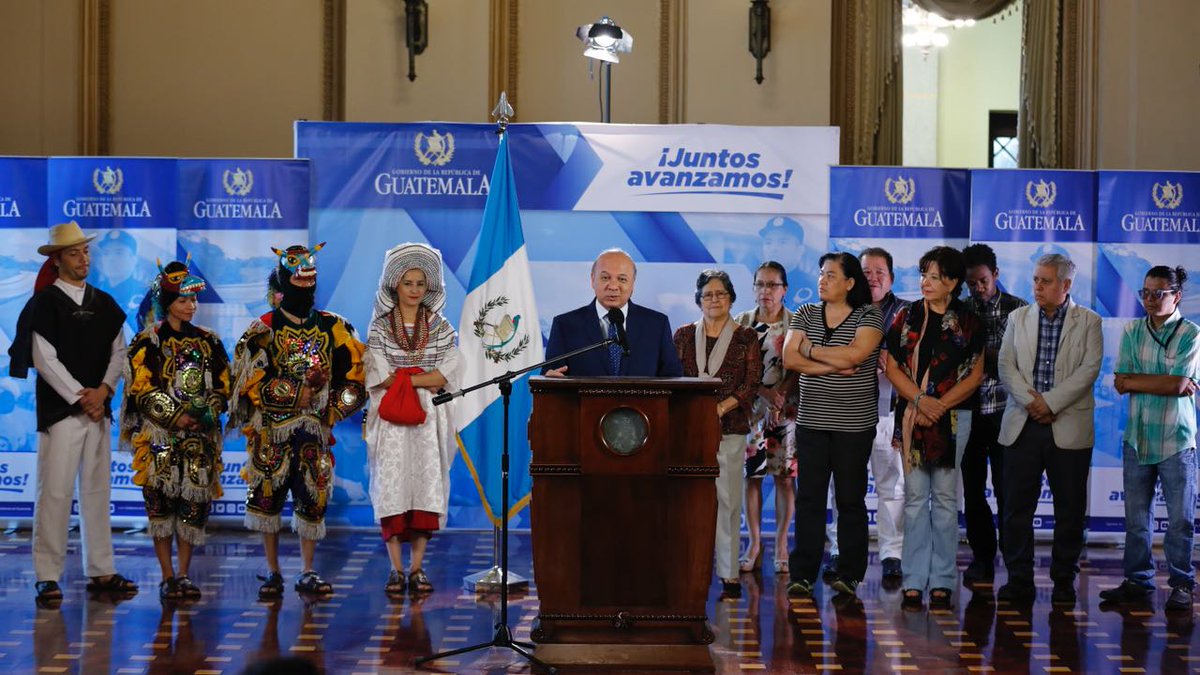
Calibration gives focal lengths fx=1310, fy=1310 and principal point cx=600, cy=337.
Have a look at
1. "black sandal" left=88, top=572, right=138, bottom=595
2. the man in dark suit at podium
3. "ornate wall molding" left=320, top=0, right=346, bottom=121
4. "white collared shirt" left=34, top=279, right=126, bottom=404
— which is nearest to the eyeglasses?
the man in dark suit at podium

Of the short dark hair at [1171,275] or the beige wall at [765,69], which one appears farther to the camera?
the beige wall at [765,69]

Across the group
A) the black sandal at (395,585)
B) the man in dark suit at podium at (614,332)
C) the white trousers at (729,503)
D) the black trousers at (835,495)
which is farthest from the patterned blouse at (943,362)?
the black sandal at (395,585)

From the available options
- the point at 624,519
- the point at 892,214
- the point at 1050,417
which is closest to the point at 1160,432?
the point at 1050,417

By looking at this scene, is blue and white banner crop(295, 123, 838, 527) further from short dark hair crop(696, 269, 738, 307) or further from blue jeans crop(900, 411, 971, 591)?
blue jeans crop(900, 411, 971, 591)

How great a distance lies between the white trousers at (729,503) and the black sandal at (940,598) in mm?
888

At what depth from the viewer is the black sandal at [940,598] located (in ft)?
19.1

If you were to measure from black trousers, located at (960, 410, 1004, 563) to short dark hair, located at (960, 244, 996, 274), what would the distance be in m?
0.72

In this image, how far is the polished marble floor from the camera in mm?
4805

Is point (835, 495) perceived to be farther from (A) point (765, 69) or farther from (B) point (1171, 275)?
(A) point (765, 69)

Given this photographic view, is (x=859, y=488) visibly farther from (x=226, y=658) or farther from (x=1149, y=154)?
(x=1149, y=154)

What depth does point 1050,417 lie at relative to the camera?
5.86 metres

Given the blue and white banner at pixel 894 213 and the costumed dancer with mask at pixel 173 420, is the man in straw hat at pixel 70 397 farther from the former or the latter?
the blue and white banner at pixel 894 213

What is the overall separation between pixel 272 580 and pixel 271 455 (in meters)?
0.57

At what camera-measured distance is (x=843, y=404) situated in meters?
5.79
